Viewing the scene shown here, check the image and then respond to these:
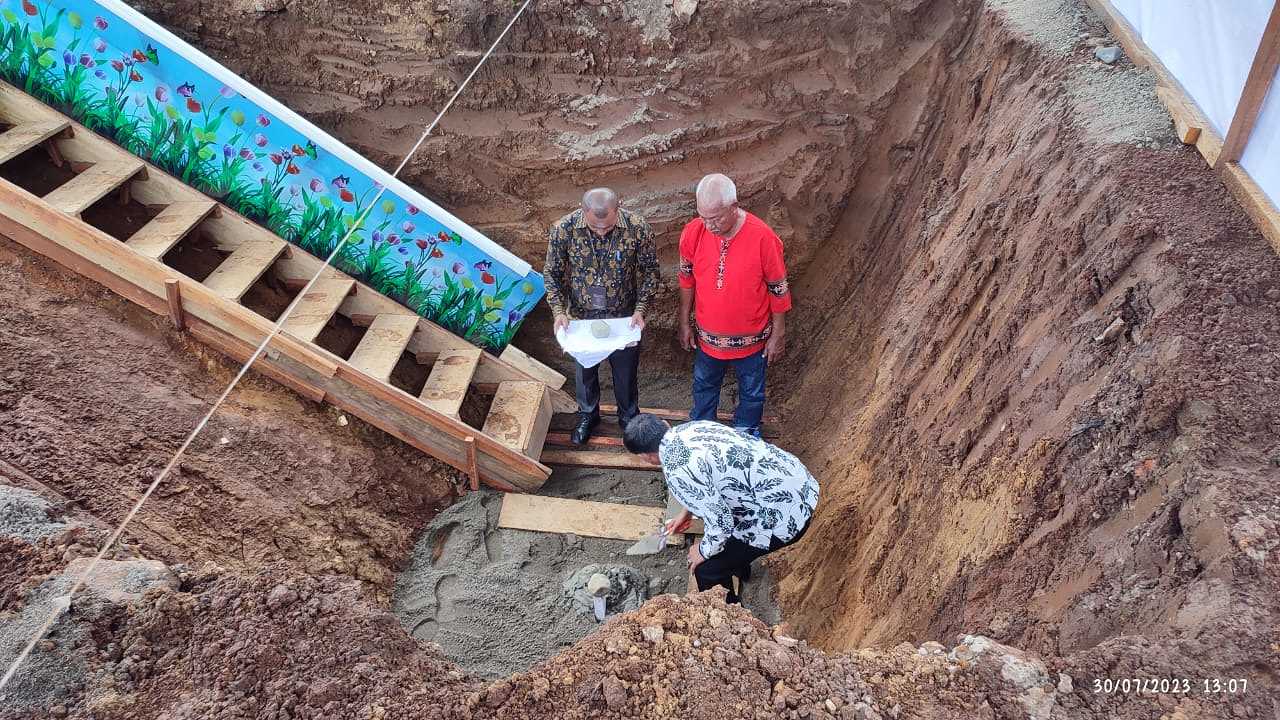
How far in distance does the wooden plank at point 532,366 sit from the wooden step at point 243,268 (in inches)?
59.1

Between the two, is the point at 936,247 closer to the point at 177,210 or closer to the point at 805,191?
the point at 805,191

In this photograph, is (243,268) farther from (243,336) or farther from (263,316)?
(243,336)

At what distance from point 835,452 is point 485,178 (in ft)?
9.37

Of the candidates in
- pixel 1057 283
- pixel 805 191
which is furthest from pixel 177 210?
pixel 1057 283

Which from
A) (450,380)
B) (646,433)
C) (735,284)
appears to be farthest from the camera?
(450,380)

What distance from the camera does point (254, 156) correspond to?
4.71 meters

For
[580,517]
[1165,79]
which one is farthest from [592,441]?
[1165,79]

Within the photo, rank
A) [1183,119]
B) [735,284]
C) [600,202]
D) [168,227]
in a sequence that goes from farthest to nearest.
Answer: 1. [168,227]
2. [735,284]
3. [600,202]
4. [1183,119]

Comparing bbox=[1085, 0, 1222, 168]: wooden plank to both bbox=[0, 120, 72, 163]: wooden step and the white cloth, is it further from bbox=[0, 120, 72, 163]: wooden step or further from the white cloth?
bbox=[0, 120, 72, 163]: wooden step

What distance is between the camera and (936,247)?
14.8 feet

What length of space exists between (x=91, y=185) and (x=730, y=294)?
136 inches

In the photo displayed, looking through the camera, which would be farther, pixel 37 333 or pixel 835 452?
pixel 835 452

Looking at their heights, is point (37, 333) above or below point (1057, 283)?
below

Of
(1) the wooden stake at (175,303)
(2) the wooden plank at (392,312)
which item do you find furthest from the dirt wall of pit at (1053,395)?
(1) the wooden stake at (175,303)
